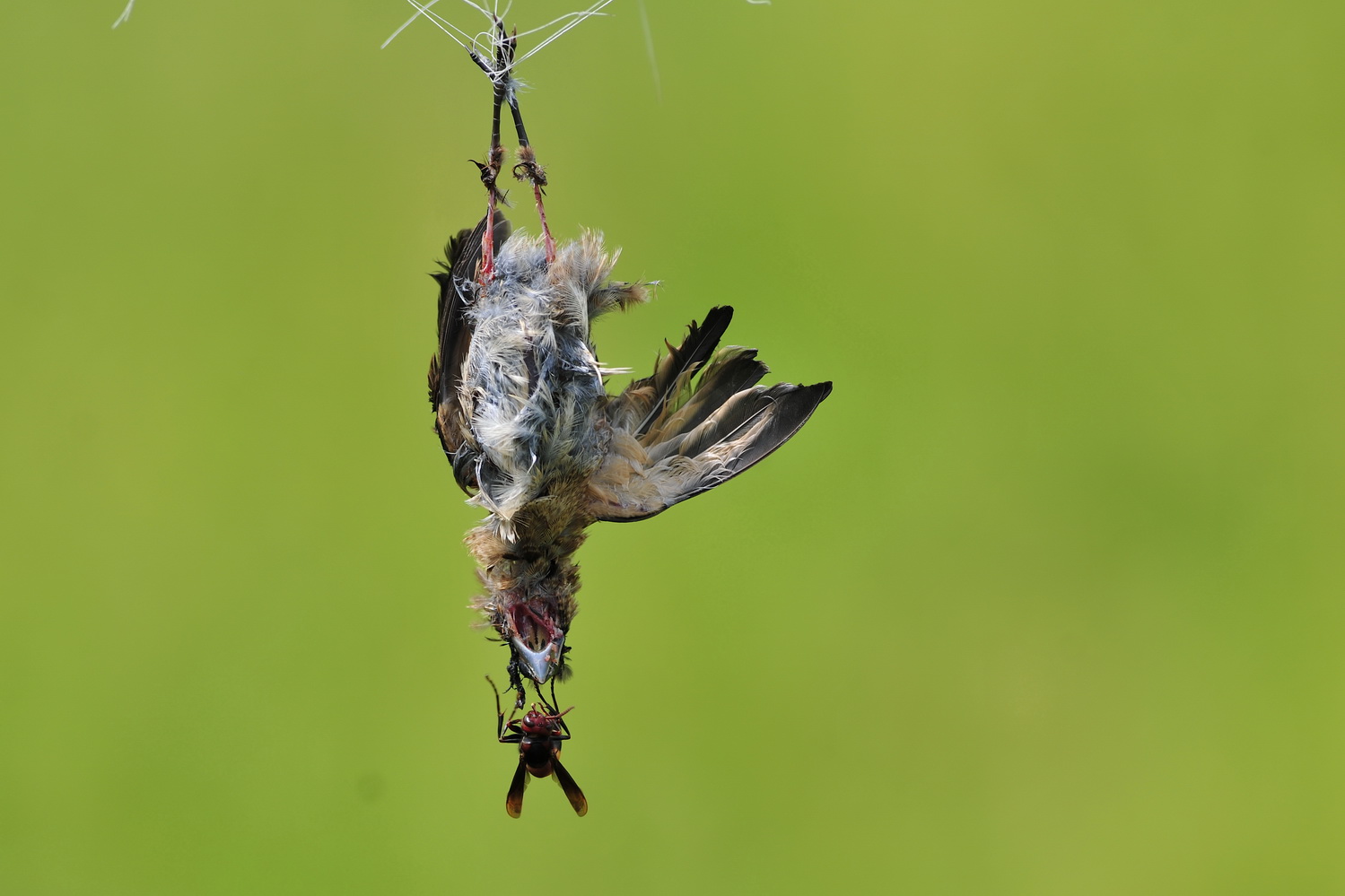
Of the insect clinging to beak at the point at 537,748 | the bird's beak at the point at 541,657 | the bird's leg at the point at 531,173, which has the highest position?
the bird's leg at the point at 531,173

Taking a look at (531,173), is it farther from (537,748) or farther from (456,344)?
(537,748)

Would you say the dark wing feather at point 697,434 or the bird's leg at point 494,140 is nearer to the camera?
the bird's leg at point 494,140

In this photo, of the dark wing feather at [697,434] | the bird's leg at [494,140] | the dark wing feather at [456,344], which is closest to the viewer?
the bird's leg at [494,140]

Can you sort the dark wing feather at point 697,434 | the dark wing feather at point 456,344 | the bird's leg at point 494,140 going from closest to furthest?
the bird's leg at point 494,140, the dark wing feather at point 456,344, the dark wing feather at point 697,434

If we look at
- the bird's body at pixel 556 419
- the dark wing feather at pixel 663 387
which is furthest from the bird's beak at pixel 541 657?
the dark wing feather at pixel 663 387

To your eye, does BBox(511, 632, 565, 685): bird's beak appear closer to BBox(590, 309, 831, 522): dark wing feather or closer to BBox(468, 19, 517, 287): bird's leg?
BBox(590, 309, 831, 522): dark wing feather

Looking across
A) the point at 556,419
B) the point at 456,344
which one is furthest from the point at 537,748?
the point at 456,344

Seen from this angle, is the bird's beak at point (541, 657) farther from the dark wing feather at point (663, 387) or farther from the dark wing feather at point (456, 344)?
the dark wing feather at point (663, 387)
